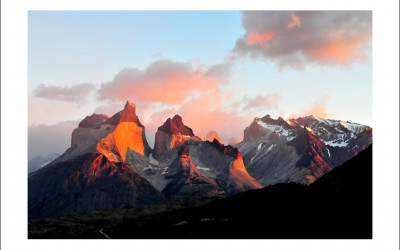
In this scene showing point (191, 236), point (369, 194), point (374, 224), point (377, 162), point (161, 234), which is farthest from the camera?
point (161, 234)

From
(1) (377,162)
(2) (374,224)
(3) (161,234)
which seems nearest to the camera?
(2) (374,224)

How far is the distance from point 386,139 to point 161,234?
10196 centimetres

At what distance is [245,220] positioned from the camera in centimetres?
18725

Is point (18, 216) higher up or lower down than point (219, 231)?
higher up

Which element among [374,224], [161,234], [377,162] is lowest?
[161,234]

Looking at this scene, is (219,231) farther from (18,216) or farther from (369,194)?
(18,216)

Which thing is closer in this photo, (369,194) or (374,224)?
(374,224)

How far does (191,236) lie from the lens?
176500 mm
